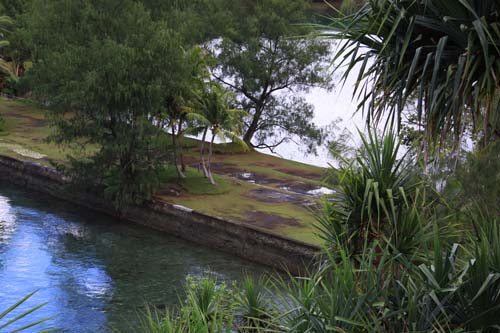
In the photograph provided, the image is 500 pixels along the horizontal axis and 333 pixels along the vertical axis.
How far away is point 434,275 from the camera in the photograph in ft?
21.7

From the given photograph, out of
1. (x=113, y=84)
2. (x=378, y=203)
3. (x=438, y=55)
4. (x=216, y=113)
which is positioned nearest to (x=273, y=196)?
(x=216, y=113)

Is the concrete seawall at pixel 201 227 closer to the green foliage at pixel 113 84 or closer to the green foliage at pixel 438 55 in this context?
the green foliage at pixel 113 84

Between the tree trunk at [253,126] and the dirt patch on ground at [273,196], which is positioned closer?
the dirt patch on ground at [273,196]

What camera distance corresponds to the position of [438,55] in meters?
7.44

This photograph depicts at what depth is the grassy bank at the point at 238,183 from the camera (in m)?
20.8

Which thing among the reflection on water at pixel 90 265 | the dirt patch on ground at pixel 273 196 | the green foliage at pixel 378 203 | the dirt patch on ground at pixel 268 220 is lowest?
the reflection on water at pixel 90 265

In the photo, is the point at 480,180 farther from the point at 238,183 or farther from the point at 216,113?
the point at 238,183

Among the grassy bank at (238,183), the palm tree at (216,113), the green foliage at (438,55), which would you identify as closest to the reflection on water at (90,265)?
the grassy bank at (238,183)

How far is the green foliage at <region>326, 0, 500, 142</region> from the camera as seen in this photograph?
7.53 meters

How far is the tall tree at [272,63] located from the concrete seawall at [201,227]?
962cm

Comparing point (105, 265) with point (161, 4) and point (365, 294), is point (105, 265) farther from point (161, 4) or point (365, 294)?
point (365, 294)

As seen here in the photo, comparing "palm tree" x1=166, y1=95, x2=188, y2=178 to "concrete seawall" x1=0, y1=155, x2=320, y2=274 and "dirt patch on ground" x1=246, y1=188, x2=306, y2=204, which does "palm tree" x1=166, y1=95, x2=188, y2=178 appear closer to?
"concrete seawall" x1=0, y1=155, x2=320, y2=274

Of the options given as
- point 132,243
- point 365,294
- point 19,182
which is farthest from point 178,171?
point 365,294

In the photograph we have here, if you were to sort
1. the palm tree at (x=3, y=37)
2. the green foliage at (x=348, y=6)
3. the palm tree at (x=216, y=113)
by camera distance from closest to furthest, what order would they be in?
the green foliage at (x=348, y=6), the palm tree at (x=216, y=113), the palm tree at (x=3, y=37)
